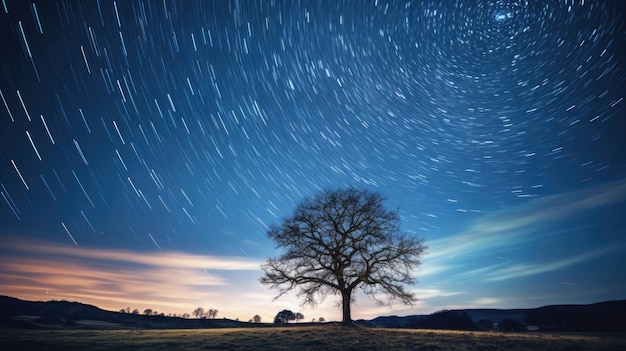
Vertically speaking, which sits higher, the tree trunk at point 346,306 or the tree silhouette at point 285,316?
the tree trunk at point 346,306

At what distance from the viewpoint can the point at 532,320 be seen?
54.7 metres

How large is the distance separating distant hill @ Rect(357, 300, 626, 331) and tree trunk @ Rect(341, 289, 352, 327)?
41.7 feet

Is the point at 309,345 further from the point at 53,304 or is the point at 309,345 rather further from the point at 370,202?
the point at 53,304

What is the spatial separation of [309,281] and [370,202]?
810 cm

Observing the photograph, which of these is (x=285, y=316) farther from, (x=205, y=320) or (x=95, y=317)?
(x=95, y=317)

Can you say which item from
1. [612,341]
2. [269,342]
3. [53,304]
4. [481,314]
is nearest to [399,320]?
[481,314]

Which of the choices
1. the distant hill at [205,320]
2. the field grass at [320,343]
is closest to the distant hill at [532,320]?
the distant hill at [205,320]

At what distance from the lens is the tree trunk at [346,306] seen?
71.5 feet

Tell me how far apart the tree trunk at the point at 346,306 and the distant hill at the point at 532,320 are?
12.7 meters

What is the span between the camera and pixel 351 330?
1992cm

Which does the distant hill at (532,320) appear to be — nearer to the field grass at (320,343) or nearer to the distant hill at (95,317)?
the field grass at (320,343)

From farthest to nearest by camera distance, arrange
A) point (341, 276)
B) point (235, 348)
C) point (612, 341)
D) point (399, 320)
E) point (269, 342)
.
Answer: point (399, 320)
point (341, 276)
point (612, 341)
point (269, 342)
point (235, 348)

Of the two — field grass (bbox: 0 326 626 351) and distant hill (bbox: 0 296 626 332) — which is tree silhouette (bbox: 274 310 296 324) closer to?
distant hill (bbox: 0 296 626 332)

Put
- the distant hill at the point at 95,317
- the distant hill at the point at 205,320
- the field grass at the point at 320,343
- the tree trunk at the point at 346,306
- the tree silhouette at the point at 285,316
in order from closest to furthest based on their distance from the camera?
the field grass at the point at 320,343 → the tree trunk at the point at 346,306 → the distant hill at the point at 205,320 → the distant hill at the point at 95,317 → the tree silhouette at the point at 285,316
